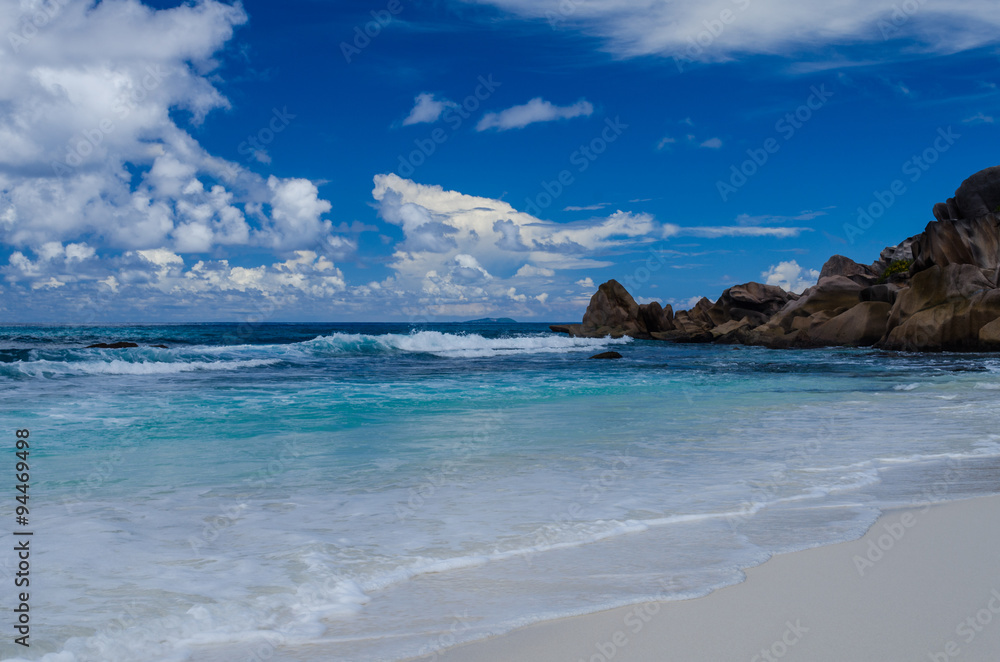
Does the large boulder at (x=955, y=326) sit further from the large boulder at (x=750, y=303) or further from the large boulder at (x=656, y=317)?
the large boulder at (x=656, y=317)

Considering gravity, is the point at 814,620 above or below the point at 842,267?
below

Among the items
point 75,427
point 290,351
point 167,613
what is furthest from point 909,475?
point 290,351

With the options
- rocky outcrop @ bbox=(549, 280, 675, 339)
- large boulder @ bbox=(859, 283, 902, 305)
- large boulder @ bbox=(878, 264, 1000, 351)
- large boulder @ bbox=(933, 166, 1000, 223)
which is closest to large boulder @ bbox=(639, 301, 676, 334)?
rocky outcrop @ bbox=(549, 280, 675, 339)

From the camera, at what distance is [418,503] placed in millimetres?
5992

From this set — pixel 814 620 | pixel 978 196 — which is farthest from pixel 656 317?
pixel 814 620

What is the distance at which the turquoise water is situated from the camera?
3.55 meters

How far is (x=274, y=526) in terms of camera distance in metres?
5.28

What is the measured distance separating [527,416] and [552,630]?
A: 904 centimetres

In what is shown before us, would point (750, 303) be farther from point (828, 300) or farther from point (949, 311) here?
point (949, 311)

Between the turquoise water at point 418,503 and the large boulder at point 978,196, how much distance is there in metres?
35.6

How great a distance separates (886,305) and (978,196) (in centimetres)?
1260

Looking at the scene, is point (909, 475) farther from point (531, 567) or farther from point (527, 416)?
point (527, 416)

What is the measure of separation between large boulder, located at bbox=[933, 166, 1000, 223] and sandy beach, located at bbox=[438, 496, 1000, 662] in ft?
151

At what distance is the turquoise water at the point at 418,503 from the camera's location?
3.55 metres
